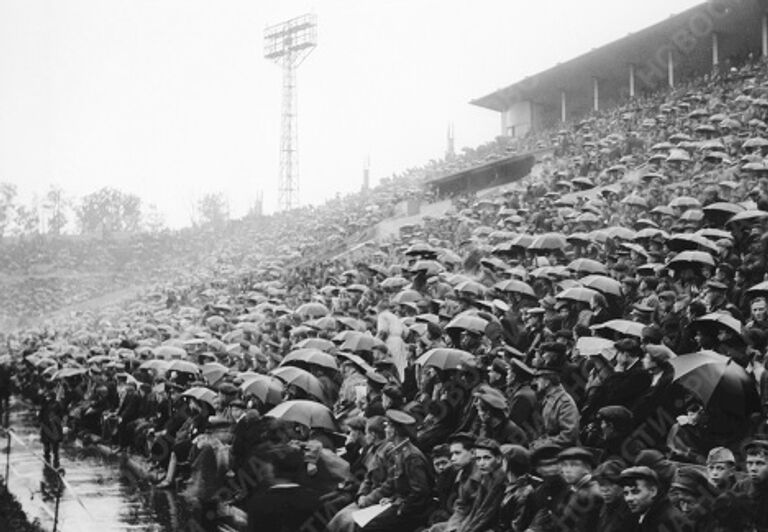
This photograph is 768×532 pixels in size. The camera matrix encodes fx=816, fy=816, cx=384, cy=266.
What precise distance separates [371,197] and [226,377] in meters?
34.5

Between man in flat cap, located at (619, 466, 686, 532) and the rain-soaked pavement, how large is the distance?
6.54 meters

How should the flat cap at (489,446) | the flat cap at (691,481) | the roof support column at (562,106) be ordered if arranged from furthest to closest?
the roof support column at (562,106)
the flat cap at (489,446)
the flat cap at (691,481)

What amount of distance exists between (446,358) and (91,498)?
6.36 m

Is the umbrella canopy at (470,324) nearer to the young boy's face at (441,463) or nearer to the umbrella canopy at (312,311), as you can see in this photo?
the young boy's face at (441,463)

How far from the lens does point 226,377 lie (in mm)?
10242

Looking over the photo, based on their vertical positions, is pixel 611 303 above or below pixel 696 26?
below

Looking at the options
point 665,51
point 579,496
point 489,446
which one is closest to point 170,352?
point 489,446

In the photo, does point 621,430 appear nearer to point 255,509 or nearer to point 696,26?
point 255,509

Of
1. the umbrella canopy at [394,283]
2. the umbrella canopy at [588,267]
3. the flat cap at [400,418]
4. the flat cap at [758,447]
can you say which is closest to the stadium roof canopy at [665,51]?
the umbrella canopy at [394,283]

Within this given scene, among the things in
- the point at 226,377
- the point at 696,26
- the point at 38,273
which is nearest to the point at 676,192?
the point at 226,377

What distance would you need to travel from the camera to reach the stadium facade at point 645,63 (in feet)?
100

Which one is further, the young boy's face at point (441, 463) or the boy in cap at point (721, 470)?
the young boy's face at point (441, 463)

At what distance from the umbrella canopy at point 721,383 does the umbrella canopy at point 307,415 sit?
3481mm

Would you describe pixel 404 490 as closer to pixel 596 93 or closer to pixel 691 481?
pixel 691 481
